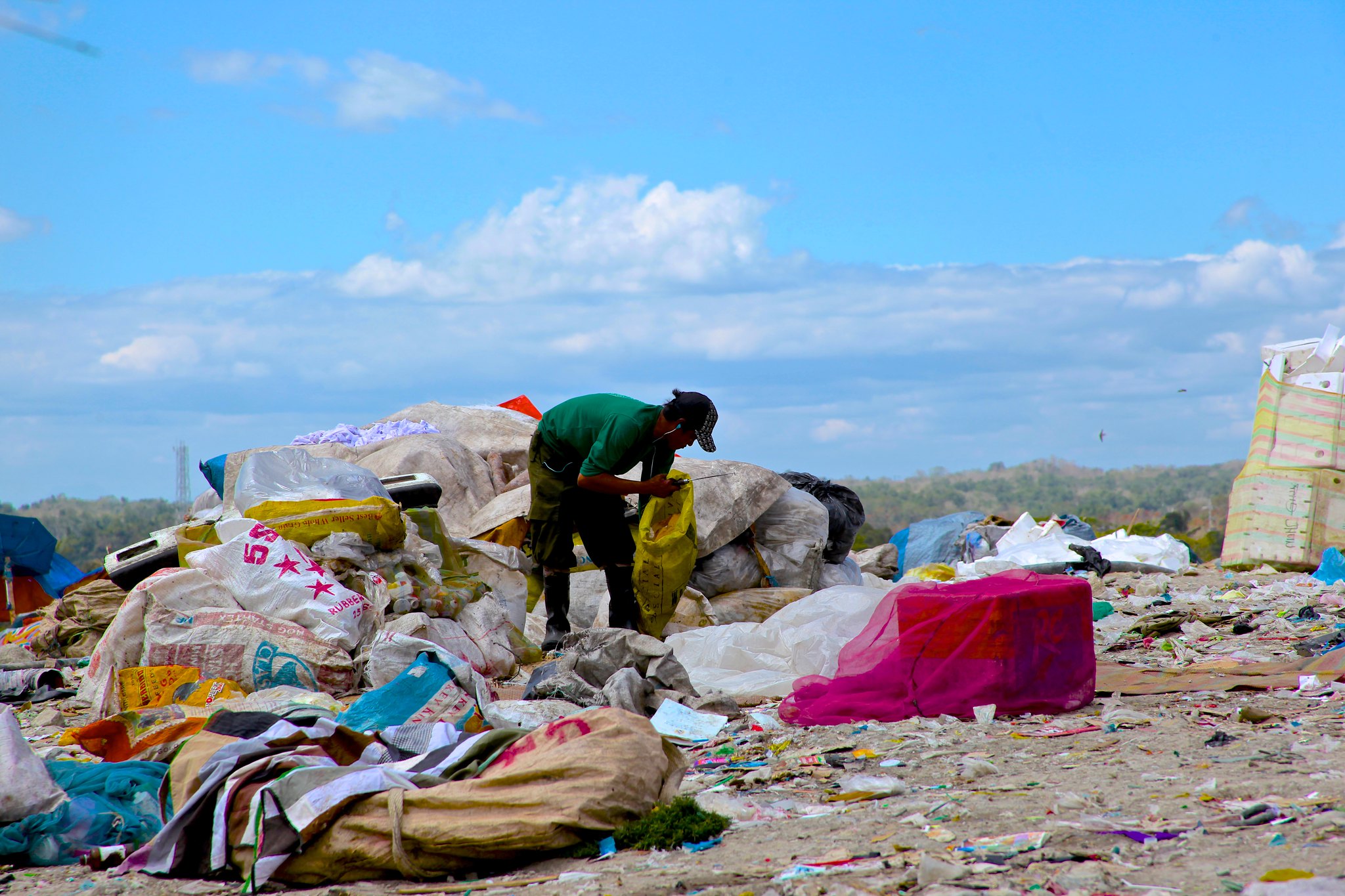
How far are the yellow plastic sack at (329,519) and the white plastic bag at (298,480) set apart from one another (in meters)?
0.09

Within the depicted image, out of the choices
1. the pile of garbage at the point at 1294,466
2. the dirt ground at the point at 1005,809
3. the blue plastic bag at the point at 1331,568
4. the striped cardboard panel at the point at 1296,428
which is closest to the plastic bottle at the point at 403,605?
the dirt ground at the point at 1005,809

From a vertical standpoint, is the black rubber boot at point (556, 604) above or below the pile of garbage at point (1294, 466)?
below

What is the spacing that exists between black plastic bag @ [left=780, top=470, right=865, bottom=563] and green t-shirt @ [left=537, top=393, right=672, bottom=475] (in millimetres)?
1885

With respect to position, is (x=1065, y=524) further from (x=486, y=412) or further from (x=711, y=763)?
(x=711, y=763)

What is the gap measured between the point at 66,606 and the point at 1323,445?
9.98m

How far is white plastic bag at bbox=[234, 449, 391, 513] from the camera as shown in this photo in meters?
5.50

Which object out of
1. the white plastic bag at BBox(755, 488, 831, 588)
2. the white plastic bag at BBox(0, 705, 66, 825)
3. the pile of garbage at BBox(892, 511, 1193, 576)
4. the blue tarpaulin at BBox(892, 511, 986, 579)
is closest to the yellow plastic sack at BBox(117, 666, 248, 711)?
the white plastic bag at BBox(0, 705, 66, 825)

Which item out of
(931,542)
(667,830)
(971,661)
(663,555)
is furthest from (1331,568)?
(667,830)

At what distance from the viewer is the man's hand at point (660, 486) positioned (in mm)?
5355

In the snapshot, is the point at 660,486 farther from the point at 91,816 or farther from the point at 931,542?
the point at 931,542

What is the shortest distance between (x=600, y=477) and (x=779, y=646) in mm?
1144

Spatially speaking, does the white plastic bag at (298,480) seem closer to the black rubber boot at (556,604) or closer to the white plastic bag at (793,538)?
the black rubber boot at (556,604)

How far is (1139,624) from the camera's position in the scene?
6016 millimetres

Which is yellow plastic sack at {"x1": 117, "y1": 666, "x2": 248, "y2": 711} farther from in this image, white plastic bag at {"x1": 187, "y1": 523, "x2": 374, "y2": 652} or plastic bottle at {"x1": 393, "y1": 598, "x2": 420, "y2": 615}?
plastic bottle at {"x1": 393, "y1": 598, "x2": 420, "y2": 615}
